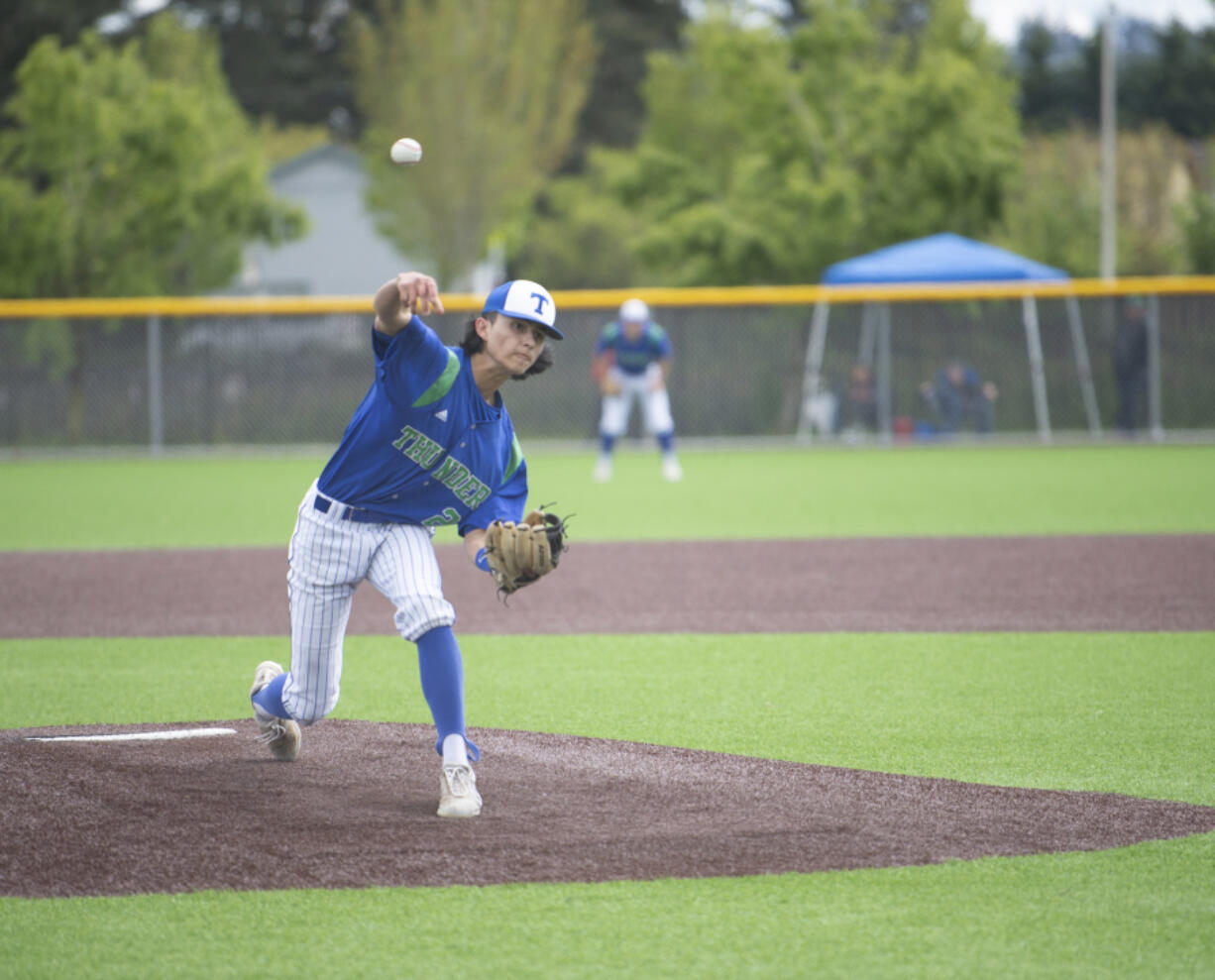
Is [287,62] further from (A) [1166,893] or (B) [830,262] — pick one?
(A) [1166,893]

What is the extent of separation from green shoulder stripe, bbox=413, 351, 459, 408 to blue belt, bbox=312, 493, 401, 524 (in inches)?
16.7

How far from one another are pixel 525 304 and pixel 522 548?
757 mm

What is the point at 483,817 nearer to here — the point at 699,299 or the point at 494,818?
the point at 494,818

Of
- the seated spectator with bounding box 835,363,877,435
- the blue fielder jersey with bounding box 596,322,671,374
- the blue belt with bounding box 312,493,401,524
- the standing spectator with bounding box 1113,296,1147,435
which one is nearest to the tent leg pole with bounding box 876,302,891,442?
the seated spectator with bounding box 835,363,877,435

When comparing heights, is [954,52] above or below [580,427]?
above

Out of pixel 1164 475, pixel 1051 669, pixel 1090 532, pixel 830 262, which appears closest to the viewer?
pixel 1051 669

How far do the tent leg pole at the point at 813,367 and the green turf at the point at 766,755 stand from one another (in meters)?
16.2

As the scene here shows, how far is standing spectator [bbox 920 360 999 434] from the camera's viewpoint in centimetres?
2367

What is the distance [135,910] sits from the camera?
368cm

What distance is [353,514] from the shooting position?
4883 mm

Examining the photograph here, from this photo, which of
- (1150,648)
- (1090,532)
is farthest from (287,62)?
(1150,648)

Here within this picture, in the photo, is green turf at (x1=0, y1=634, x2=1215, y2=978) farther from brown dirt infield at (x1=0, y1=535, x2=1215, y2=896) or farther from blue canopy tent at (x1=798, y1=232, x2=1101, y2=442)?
blue canopy tent at (x1=798, y1=232, x2=1101, y2=442)

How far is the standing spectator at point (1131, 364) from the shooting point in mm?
22906

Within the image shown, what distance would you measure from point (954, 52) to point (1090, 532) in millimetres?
20313
